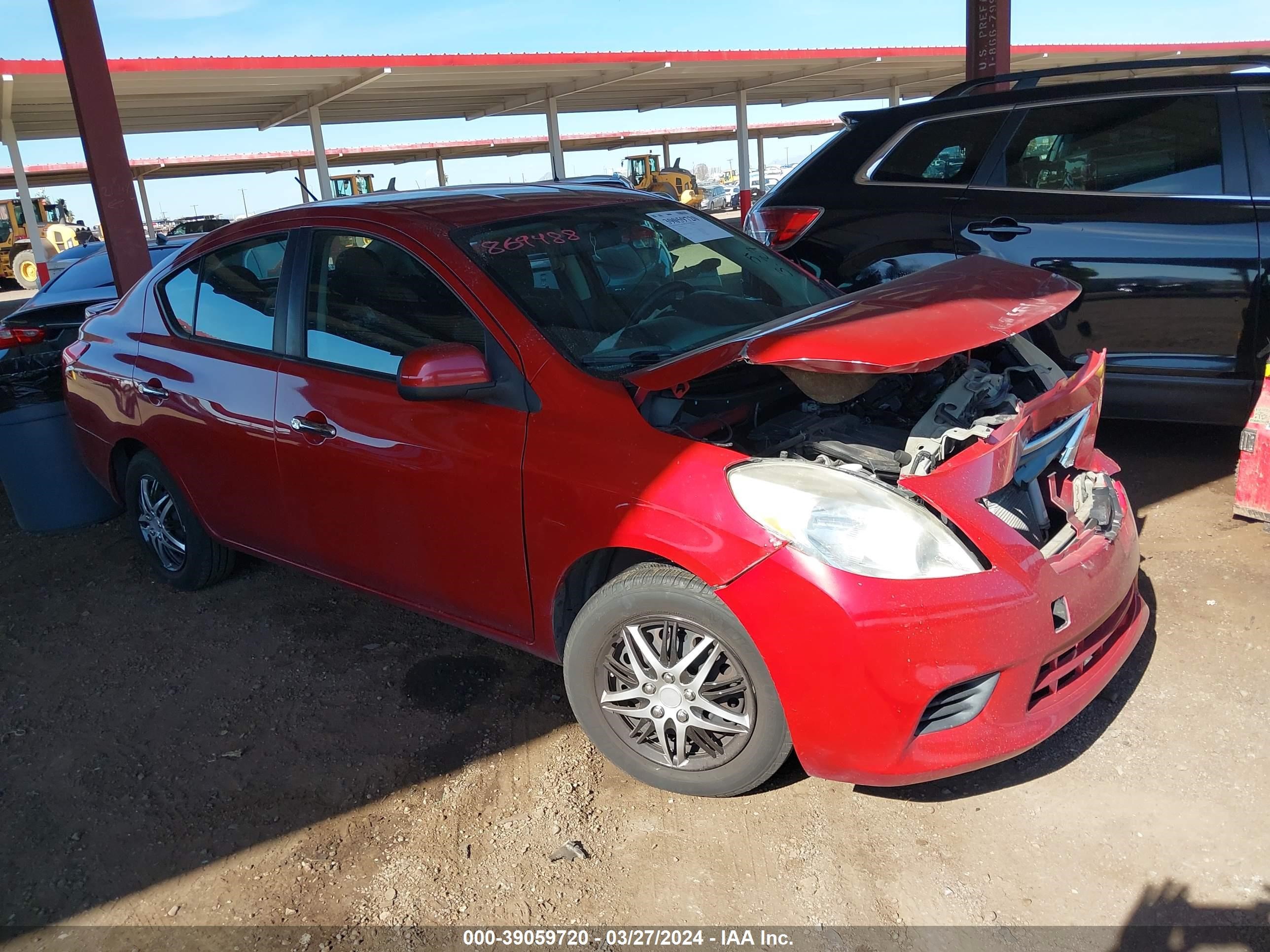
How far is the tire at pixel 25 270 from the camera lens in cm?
2936

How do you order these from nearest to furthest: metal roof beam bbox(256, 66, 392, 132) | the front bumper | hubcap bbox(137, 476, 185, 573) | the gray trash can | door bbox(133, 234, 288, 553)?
1. the front bumper
2. door bbox(133, 234, 288, 553)
3. hubcap bbox(137, 476, 185, 573)
4. the gray trash can
5. metal roof beam bbox(256, 66, 392, 132)

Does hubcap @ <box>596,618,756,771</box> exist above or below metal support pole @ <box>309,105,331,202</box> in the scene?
below

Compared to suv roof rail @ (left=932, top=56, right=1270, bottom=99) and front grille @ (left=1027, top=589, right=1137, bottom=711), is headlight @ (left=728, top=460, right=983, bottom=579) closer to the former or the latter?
front grille @ (left=1027, top=589, right=1137, bottom=711)

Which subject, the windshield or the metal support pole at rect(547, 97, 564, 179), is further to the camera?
the metal support pole at rect(547, 97, 564, 179)

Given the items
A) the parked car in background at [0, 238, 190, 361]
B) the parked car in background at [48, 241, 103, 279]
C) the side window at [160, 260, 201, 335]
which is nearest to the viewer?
the side window at [160, 260, 201, 335]

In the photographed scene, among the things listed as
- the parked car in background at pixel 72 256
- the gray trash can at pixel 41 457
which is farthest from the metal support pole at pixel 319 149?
the gray trash can at pixel 41 457

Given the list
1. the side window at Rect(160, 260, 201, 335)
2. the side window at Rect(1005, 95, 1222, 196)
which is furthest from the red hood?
the side window at Rect(160, 260, 201, 335)

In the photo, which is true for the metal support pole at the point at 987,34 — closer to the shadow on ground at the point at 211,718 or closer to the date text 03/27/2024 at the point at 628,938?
the shadow on ground at the point at 211,718

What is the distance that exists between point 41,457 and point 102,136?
2316mm

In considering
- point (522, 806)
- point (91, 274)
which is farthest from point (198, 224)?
point (522, 806)

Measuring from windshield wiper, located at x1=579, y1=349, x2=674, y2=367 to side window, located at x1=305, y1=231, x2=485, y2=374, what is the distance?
34cm

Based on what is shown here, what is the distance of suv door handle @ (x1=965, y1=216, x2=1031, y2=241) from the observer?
464 cm

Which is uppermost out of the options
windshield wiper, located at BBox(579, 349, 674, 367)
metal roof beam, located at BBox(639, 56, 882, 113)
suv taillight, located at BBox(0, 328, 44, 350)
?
metal roof beam, located at BBox(639, 56, 882, 113)

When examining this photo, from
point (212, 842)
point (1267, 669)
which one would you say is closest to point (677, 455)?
point (212, 842)
